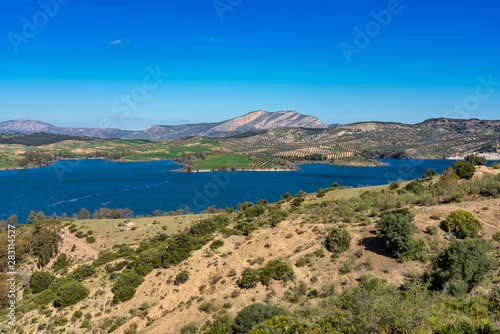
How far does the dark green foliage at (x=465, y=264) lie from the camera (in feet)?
45.0

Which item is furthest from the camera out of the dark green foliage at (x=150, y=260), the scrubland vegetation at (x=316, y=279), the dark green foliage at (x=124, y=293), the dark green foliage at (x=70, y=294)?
the dark green foliage at (x=150, y=260)

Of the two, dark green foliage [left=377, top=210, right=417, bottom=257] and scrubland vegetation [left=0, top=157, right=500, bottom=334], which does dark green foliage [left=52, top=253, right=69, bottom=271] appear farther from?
dark green foliage [left=377, top=210, right=417, bottom=257]

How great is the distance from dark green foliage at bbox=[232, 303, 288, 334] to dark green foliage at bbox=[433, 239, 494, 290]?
8731 mm

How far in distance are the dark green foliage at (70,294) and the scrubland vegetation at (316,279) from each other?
0.09m

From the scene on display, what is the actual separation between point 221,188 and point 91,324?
10959 cm

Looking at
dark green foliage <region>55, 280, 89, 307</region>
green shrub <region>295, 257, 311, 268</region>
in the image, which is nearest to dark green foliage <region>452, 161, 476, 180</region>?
green shrub <region>295, 257, 311, 268</region>

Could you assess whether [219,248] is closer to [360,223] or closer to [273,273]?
[273,273]

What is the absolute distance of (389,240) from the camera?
19312 millimetres

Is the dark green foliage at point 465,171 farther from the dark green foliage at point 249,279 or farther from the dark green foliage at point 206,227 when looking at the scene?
the dark green foliage at point 206,227

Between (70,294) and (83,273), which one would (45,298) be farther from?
(83,273)

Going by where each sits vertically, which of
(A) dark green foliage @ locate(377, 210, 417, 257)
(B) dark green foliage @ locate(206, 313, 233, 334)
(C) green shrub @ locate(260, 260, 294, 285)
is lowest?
(B) dark green foliage @ locate(206, 313, 233, 334)

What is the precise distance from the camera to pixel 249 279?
2011 cm

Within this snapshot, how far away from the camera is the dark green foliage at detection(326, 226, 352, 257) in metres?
21.0

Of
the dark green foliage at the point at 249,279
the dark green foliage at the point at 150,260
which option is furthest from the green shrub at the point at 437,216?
the dark green foliage at the point at 150,260
